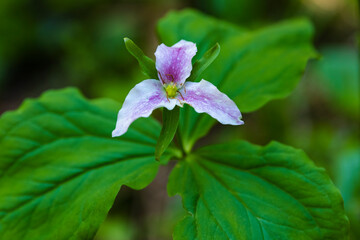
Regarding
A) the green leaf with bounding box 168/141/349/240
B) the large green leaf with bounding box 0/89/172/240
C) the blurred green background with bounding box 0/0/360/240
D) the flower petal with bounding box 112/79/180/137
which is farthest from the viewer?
the blurred green background with bounding box 0/0/360/240

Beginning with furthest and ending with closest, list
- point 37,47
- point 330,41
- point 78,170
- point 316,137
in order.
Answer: point 37,47 < point 330,41 < point 316,137 < point 78,170

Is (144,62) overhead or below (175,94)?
overhead

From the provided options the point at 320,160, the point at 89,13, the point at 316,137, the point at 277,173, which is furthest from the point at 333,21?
the point at 277,173

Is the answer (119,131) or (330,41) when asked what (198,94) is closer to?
(119,131)

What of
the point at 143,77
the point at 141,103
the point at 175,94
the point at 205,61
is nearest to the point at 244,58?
the point at 205,61

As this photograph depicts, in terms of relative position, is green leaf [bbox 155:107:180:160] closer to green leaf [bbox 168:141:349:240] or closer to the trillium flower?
the trillium flower

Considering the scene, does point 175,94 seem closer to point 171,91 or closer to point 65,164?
point 171,91

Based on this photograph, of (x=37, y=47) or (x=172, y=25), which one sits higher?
(x=37, y=47)

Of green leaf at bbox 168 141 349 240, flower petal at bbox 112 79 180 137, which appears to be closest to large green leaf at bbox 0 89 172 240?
green leaf at bbox 168 141 349 240
